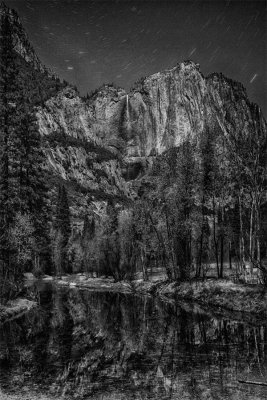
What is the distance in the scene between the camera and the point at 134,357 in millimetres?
13312

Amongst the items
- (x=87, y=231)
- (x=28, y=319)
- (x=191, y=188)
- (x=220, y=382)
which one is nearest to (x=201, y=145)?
(x=191, y=188)

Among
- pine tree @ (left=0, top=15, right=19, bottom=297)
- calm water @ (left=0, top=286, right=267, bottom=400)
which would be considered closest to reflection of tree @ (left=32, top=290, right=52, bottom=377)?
calm water @ (left=0, top=286, right=267, bottom=400)

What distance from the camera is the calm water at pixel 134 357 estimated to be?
969 centimetres

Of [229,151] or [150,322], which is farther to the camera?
[229,151]

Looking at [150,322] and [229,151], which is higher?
[229,151]

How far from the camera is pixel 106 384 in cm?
1017

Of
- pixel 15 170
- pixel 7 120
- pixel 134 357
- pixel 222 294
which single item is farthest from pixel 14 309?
pixel 15 170

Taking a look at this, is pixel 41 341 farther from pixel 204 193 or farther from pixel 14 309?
pixel 204 193

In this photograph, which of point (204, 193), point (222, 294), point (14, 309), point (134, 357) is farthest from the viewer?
point (204, 193)

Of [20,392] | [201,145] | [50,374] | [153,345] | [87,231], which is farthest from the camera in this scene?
[87,231]

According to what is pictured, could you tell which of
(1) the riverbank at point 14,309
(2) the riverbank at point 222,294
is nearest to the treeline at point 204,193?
(2) the riverbank at point 222,294

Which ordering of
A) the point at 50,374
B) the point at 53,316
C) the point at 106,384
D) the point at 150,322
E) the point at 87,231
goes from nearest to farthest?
the point at 106,384
the point at 50,374
the point at 150,322
the point at 53,316
the point at 87,231

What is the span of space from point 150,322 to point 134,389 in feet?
40.0

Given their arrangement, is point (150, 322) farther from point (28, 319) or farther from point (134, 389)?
point (134, 389)
